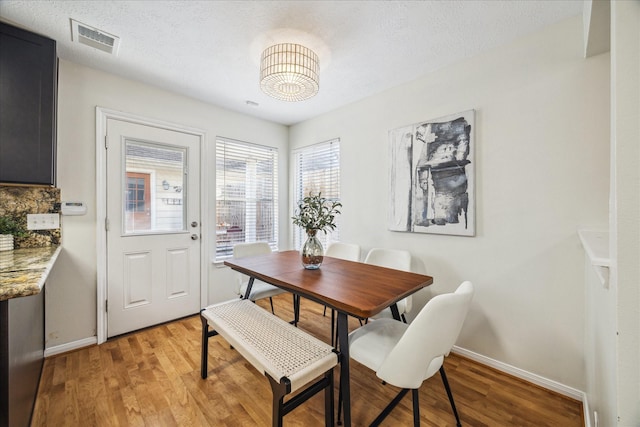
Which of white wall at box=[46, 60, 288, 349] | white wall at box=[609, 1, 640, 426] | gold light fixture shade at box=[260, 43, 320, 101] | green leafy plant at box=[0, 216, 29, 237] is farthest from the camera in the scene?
white wall at box=[46, 60, 288, 349]

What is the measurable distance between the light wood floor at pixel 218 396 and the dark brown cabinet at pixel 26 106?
145 centimetres

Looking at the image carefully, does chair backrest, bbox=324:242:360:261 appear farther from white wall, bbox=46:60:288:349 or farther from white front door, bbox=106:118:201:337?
white wall, bbox=46:60:288:349

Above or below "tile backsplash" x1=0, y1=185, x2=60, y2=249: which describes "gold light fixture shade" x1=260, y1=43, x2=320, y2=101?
above

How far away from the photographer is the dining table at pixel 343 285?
1.27 metres

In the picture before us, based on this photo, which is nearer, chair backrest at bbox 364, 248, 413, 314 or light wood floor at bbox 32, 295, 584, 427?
light wood floor at bbox 32, 295, 584, 427

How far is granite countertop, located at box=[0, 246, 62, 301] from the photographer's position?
0.98 m

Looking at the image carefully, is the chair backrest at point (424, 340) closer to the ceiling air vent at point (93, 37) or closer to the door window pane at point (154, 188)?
the door window pane at point (154, 188)

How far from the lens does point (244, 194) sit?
3.43m

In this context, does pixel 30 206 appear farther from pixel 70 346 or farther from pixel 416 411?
pixel 416 411

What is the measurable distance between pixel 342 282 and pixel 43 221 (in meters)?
2.47

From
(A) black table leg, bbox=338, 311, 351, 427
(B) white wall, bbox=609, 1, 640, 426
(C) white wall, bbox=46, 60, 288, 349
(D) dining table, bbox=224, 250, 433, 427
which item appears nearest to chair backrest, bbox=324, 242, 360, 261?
(D) dining table, bbox=224, 250, 433, 427

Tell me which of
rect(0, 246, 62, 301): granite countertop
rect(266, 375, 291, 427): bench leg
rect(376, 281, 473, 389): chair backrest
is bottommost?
rect(266, 375, 291, 427): bench leg

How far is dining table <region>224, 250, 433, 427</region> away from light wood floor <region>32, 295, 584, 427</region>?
51 centimetres

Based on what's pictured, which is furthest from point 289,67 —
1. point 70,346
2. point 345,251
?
point 70,346
